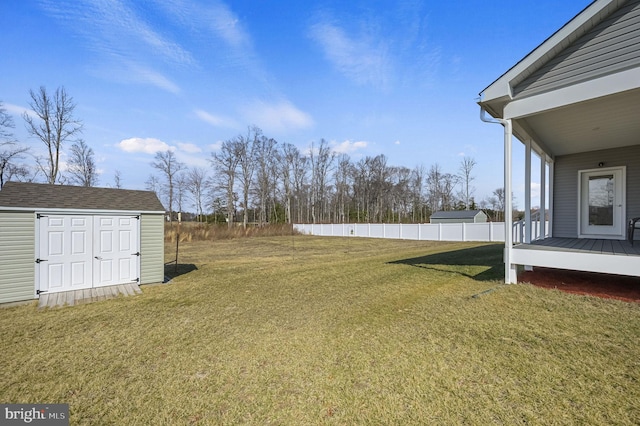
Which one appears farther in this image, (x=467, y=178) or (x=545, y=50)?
(x=467, y=178)

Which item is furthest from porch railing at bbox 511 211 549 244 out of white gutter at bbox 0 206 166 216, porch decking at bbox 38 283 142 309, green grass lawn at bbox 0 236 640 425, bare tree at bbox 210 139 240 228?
bare tree at bbox 210 139 240 228

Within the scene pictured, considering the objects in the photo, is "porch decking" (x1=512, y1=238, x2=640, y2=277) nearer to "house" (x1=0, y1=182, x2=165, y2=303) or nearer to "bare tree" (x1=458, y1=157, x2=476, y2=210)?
"house" (x1=0, y1=182, x2=165, y2=303)

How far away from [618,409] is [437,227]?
20.2 m

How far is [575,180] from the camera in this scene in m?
8.38

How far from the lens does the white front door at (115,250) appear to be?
6.98 m

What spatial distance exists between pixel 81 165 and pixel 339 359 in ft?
121

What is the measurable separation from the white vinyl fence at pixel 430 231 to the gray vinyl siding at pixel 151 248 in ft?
60.9

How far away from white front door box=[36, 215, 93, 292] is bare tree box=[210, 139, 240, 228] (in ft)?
100

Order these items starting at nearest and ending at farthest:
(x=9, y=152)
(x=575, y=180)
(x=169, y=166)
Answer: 1. (x=575, y=180)
2. (x=9, y=152)
3. (x=169, y=166)

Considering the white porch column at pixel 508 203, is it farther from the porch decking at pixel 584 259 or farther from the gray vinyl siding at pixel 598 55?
the gray vinyl siding at pixel 598 55

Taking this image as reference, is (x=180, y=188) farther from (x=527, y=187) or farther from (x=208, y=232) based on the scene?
(x=527, y=187)

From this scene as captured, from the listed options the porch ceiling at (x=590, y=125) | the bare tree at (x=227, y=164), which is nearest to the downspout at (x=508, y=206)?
the porch ceiling at (x=590, y=125)

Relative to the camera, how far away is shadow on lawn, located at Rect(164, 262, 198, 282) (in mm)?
8859

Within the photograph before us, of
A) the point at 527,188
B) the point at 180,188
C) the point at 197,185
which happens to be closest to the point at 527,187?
the point at 527,188
